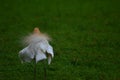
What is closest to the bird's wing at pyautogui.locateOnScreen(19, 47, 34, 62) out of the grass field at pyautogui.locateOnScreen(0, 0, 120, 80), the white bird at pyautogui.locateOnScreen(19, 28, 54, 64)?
the white bird at pyautogui.locateOnScreen(19, 28, 54, 64)

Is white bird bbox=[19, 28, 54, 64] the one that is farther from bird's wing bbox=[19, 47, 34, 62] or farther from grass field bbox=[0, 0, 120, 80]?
grass field bbox=[0, 0, 120, 80]

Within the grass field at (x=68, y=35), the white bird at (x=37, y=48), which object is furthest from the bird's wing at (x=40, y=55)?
the grass field at (x=68, y=35)

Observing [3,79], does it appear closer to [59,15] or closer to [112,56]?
[112,56]

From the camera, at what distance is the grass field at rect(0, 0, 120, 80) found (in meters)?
5.66

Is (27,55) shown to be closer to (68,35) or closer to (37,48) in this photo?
(37,48)

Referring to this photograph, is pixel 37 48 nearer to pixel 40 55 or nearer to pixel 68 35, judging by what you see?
pixel 40 55

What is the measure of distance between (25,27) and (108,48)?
205 cm

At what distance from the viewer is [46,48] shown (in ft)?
15.5

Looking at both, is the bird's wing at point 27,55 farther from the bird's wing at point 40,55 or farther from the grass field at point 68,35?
the grass field at point 68,35

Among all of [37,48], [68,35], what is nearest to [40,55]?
[37,48]

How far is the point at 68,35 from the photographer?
24.8 ft

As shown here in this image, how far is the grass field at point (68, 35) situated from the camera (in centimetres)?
566

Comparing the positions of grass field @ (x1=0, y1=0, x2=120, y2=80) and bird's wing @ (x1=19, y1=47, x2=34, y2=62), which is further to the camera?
grass field @ (x1=0, y1=0, x2=120, y2=80)

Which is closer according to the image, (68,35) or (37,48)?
(37,48)
